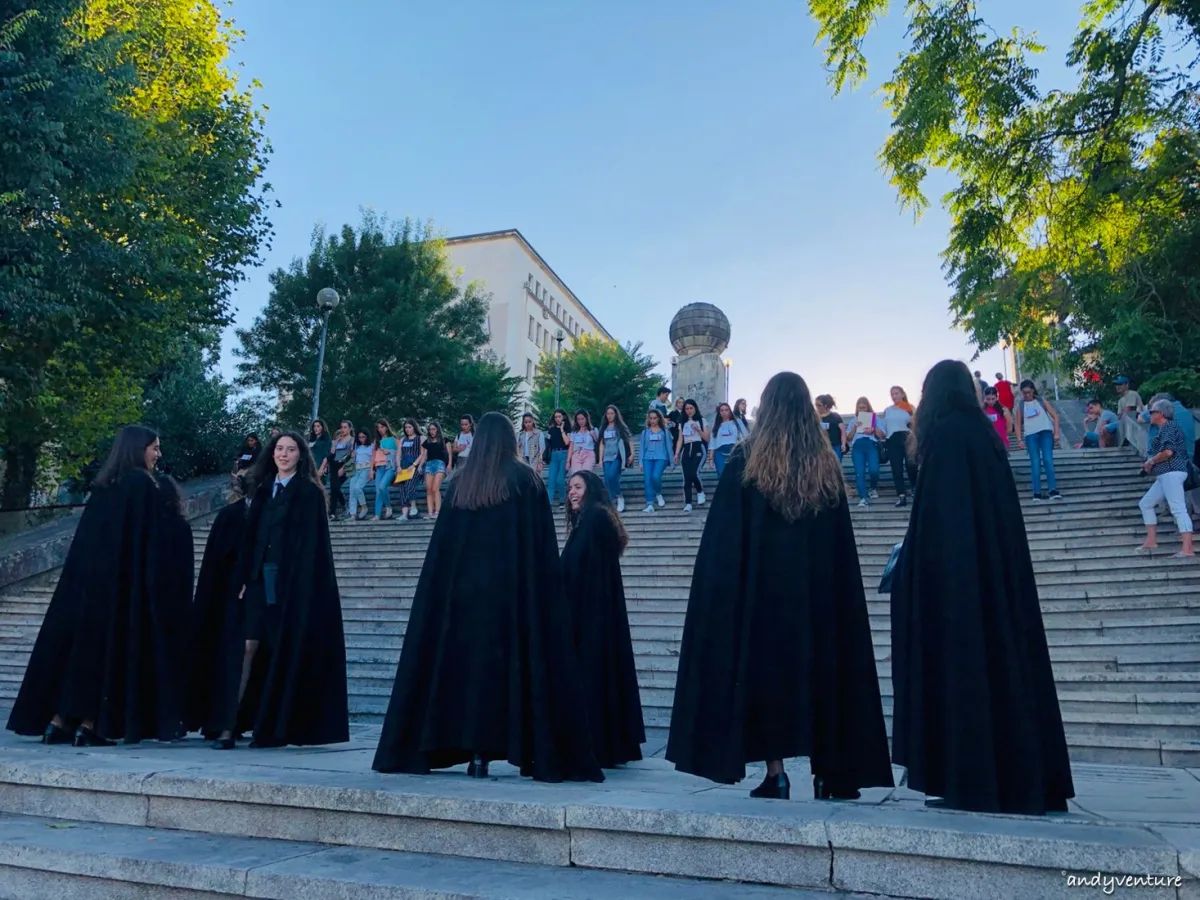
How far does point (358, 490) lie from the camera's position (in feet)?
55.6

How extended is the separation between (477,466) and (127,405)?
728 inches

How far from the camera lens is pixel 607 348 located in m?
41.1

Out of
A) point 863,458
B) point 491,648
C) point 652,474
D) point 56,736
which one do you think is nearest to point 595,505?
point 491,648

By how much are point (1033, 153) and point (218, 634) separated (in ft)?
47.9

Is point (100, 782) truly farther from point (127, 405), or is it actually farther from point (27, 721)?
point (127, 405)

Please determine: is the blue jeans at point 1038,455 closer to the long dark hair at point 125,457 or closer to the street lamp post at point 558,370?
the long dark hair at point 125,457

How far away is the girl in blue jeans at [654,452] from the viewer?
1486cm

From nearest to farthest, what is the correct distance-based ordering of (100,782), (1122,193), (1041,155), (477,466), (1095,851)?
1. (1095,851)
2. (100,782)
3. (477,466)
4. (1122,193)
5. (1041,155)

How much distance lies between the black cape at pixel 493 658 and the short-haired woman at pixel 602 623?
967 mm

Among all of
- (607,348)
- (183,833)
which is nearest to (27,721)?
(183,833)

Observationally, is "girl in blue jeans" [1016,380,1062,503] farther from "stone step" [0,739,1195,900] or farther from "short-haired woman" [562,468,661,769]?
"stone step" [0,739,1195,900]

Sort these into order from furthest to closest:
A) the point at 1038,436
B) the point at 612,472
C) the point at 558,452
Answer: the point at 558,452, the point at 612,472, the point at 1038,436

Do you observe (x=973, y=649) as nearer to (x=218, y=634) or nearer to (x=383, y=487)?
(x=218, y=634)

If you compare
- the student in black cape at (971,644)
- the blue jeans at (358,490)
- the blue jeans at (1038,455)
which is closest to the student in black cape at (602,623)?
the student in black cape at (971,644)
